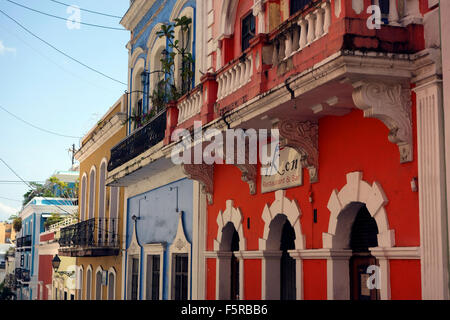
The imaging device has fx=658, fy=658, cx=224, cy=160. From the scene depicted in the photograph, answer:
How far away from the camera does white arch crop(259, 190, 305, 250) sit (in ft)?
27.8

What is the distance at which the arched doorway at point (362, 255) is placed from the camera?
739 centimetres

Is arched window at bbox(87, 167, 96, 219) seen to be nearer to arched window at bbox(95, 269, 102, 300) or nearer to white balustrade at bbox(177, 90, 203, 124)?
arched window at bbox(95, 269, 102, 300)

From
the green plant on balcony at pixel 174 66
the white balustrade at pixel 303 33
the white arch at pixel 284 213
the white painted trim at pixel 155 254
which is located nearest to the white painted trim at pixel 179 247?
the white painted trim at pixel 155 254

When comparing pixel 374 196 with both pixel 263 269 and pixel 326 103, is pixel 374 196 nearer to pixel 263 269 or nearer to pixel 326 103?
pixel 326 103

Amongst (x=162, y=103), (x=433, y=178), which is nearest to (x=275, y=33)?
(x=433, y=178)

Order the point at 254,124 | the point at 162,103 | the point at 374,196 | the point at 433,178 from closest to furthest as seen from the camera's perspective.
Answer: the point at 433,178, the point at 374,196, the point at 254,124, the point at 162,103

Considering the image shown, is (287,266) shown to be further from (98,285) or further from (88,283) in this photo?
(88,283)

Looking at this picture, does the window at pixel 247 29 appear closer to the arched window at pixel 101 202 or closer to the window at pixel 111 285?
the window at pixel 111 285

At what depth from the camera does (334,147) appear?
25.8 ft

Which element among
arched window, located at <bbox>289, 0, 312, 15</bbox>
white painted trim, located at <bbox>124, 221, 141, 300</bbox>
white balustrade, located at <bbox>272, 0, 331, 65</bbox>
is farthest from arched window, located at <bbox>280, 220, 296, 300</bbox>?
white painted trim, located at <bbox>124, 221, 141, 300</bbox>

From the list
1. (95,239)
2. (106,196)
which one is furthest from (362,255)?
(106,196)

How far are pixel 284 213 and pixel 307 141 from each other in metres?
1.28

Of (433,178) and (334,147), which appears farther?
(334,147)
